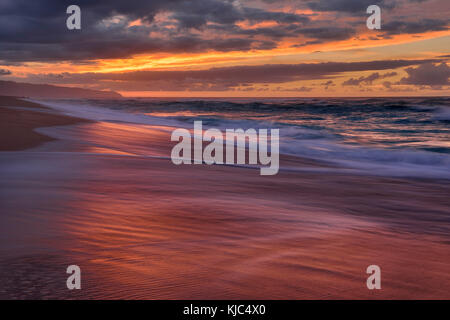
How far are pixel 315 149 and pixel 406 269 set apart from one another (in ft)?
28.4

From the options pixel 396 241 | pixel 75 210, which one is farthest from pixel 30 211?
pixel 396 241

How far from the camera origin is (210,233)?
3.28m

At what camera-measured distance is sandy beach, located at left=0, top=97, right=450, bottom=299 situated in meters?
2.33

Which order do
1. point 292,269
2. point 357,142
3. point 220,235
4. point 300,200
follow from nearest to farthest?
point 292,269, point 220,235, point 300,200, point 357,142

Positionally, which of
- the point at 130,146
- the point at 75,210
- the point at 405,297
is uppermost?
the point at 130,146

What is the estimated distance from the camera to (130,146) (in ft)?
28.0

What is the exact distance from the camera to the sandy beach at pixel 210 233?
2330 mm
